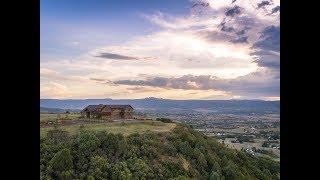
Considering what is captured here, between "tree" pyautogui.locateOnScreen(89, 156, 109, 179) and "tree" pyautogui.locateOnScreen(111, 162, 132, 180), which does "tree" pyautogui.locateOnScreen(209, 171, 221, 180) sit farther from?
"tree" pyautogui.locateOnScreen(89, 156, 109, 179)

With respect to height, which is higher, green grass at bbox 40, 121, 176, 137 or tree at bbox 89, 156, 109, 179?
green grass at bbox 40, 121, 176, 137

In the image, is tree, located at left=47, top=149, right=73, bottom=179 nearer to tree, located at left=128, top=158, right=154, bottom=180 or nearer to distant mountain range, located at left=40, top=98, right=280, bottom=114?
distant mountain range, located at left=40, top=98, right=280, bottom=114

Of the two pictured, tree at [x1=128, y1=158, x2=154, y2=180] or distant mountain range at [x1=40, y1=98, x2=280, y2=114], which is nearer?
distant mountain range at [x1=40, y1=98, x2=280, y2=114]

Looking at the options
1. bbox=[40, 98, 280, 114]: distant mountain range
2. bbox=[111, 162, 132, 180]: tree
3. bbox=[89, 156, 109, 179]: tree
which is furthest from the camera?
bbox=[89, 156, 109, 179]: tree

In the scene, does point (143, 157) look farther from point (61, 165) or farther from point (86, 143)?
point (61, 165)

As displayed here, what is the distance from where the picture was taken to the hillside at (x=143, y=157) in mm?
16219

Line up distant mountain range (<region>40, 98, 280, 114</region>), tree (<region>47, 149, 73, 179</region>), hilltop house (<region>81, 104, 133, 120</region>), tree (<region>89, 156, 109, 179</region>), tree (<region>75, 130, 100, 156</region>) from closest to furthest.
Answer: distant mountain range (<region>40, 98, 280, 114</region>) → tree (<region>47, 149, 73, 179</region>) → tree (<region>89, 156, 109, 179</region>) → tree (<region>75, 130, 100, 156</region>) → hilltop house (<region>81, 104, 133, 120</region>)

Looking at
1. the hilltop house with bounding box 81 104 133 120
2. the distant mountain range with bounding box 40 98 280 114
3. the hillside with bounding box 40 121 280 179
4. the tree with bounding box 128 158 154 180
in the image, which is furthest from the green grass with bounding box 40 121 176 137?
the distant mountain range with bounding box 40 98 280 114

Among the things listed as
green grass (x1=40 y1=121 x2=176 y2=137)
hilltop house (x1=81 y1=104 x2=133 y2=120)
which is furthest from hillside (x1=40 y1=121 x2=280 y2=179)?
hilltop house (x1=81 y1=104 x2=133 y2=120)

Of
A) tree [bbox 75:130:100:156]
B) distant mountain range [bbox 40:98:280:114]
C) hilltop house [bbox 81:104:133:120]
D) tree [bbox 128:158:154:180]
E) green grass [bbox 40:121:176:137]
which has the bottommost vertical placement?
tree [bbox 128:158:154:180]

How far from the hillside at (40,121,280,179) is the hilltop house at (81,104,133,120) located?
2.51 feet

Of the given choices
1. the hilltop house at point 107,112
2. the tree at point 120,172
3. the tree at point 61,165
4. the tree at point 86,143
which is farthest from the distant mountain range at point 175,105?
the tree at point 120,172

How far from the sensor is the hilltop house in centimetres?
1892
